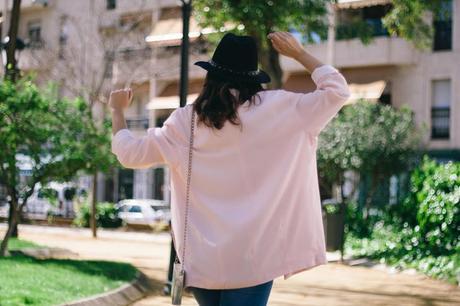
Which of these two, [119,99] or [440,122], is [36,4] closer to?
[440,122]

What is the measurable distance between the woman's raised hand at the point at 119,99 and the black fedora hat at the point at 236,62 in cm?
40

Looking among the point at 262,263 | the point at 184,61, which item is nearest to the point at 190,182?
the point at 262,263

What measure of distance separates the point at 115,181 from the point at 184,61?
98.9 feet

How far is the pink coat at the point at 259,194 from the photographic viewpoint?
2.99m

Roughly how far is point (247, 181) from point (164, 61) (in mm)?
32617

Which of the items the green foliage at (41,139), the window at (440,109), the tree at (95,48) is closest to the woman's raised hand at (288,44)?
the green foliage at (41,139)

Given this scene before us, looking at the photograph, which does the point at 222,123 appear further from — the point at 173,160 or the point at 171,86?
the point at 171,86

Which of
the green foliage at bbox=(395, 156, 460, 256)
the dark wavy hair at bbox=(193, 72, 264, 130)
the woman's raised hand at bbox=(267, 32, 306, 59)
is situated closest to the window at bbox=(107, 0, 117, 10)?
the green foliage at bbox=(395, 156, 460, 256)

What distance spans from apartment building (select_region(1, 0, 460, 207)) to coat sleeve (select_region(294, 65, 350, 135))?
17.9 m

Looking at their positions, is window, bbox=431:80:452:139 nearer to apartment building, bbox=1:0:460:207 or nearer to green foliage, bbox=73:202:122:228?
apartment building, bbox=1:0:460:207

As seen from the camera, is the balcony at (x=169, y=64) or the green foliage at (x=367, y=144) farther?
the balcony at (x=169, y=64)

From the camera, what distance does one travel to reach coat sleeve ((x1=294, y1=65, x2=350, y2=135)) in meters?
3.04

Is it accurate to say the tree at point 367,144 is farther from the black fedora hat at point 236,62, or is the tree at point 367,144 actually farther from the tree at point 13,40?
the black fedora hat at point 236,62

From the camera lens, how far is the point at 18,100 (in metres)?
11.2
